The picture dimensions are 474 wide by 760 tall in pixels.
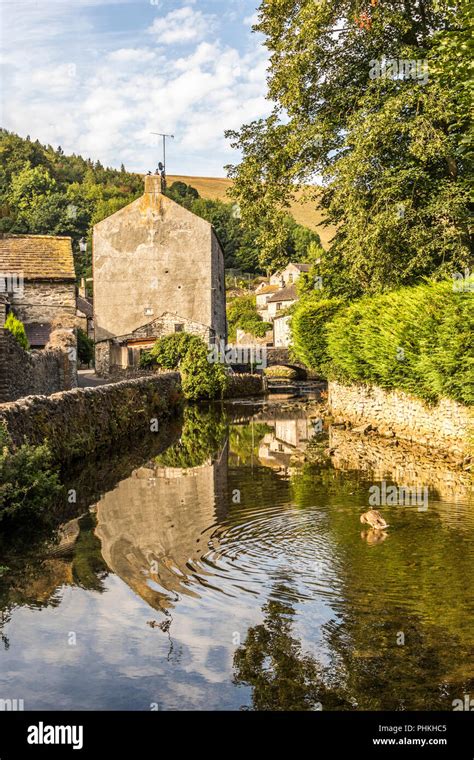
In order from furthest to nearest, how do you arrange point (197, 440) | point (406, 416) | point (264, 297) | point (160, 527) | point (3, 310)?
point (264, 297)
point (3, 310)
point (197, 440)
point (406, 416)
point (160, 527)

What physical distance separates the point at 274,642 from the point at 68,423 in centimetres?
1219

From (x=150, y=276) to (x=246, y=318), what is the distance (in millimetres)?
62436

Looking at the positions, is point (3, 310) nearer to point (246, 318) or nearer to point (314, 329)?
point (314, 329)

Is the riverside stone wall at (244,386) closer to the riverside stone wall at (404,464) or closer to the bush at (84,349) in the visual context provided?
the bush at (84,349)

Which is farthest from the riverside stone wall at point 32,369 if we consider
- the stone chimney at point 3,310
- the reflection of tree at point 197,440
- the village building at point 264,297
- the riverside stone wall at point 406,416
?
the village building at point 264,297

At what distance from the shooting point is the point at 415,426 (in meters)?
22.3

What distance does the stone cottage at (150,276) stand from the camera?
143 feet

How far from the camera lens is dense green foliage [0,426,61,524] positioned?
37.6ft

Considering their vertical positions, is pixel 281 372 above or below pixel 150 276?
below

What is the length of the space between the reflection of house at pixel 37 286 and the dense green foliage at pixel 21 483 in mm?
21979

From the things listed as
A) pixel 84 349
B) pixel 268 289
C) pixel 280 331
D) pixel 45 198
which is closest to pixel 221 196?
pixel 268 289

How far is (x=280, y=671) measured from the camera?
654 cm

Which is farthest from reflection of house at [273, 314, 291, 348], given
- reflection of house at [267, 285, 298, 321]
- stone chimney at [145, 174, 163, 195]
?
stone chimney at [145, 174, 163, 195]
